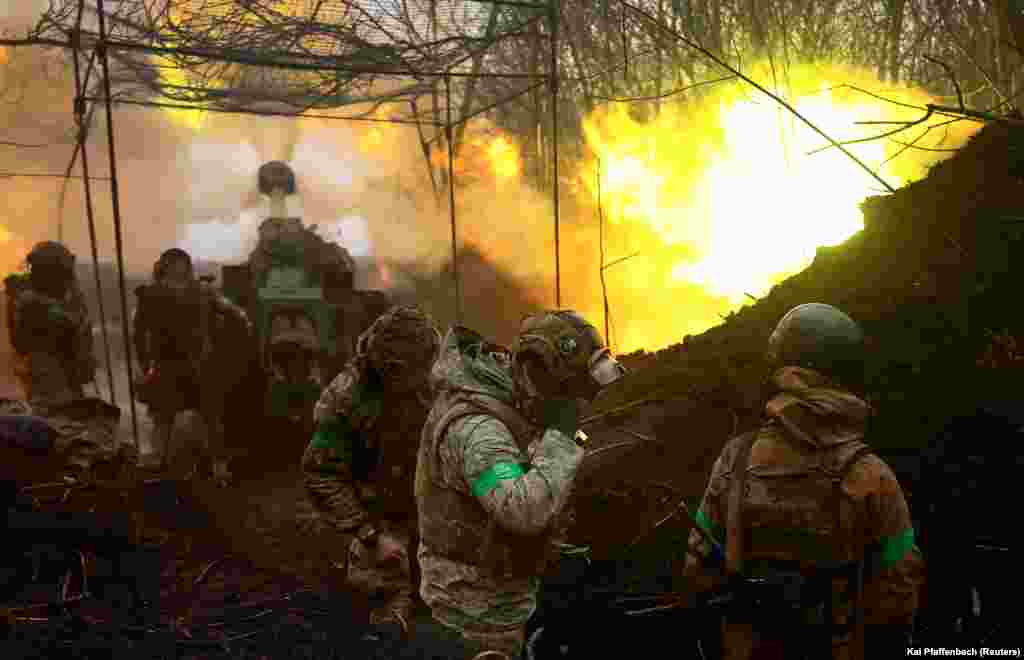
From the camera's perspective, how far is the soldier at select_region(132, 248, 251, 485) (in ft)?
26.5

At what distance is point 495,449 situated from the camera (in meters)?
2.56

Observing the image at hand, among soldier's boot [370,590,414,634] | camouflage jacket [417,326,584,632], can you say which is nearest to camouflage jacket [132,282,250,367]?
soldier's boot [370,590,414,634]

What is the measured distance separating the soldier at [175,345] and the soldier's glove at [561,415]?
598cm

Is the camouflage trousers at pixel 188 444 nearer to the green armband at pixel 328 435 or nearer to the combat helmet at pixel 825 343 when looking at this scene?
the green armband at pixel 328 435

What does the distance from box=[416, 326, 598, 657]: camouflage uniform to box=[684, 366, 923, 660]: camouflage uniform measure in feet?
1.84

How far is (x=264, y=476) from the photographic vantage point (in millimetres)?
8703

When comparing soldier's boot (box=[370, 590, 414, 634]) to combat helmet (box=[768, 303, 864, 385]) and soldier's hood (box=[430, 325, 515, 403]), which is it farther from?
combat helmet (box=[768, 303, 864, 385])

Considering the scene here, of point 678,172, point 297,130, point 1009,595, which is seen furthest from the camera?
point 297,130

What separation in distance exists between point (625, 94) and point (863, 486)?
14.6m

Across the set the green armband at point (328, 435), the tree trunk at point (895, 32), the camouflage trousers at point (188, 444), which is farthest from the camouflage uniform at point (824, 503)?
the camouflage trousers at point (188, 444)

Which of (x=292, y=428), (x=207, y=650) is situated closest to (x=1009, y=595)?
(x=207, y=650)

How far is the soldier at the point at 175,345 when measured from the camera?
8.08 metres

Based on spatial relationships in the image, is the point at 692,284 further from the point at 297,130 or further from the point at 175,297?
the point at 297,130


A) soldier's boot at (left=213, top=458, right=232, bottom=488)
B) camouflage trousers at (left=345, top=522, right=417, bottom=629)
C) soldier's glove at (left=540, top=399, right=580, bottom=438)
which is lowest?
soldier's boot at (left=213, top=458, right=232, bottom=488)
